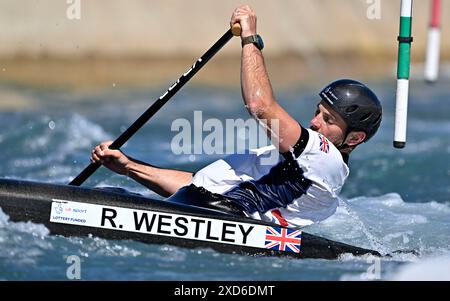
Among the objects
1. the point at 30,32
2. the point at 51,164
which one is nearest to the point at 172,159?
the point at 51,164

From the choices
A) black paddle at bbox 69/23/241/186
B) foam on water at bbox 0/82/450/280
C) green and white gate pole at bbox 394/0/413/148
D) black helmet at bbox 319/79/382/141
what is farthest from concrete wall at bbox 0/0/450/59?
black helmet at bbox 319/79/382/141

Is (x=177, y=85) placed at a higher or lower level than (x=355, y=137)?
higher

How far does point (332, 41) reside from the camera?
821 inches

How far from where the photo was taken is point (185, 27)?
19.8 m

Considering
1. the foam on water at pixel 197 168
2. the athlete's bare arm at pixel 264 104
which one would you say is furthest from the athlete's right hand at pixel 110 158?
the athlete's bare arm at pixel 264 104

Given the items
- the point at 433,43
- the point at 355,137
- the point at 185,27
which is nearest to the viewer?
the point at 355,137

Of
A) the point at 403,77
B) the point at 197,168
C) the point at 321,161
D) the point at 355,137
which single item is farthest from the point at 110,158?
the point at 197,168

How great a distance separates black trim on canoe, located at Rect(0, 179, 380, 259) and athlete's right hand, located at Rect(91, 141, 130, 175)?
47cm

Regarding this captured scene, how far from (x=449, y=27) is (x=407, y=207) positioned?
1392 centimetres

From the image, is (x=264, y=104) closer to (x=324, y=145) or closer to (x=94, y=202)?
(x=324, y=145)

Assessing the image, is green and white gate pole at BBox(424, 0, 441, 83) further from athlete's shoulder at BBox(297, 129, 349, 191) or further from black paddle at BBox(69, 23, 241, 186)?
athlete's shoulder at BBox(297, 129, 349, 191)

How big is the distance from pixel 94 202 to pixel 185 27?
13.4 m

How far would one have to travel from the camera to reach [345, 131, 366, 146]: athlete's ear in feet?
22.3
